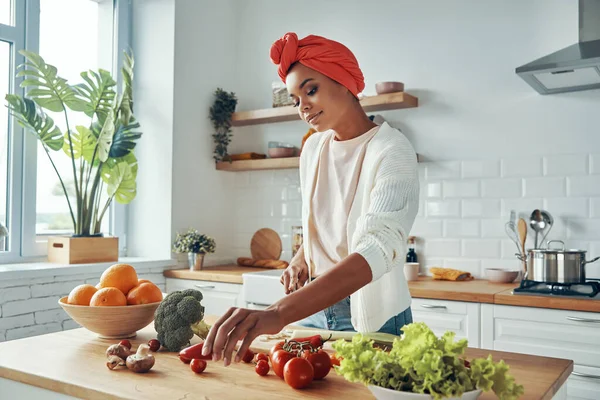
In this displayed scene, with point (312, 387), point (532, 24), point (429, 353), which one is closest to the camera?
point (429, 353)

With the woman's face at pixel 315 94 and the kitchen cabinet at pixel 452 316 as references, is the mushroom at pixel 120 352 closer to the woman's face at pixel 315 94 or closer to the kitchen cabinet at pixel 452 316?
the woman's face at pixel 315 94

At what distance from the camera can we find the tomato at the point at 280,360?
141cm

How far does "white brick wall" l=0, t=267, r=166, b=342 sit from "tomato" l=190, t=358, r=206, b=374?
2.05 m

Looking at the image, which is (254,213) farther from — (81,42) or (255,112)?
Answer: (81,42)

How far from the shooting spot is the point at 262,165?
4.22m

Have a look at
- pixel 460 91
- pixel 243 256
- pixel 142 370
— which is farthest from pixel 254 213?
pixel 142 370

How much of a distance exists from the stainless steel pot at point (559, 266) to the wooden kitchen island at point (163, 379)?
53.5 inches

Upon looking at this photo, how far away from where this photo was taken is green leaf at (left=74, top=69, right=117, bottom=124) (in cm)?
369

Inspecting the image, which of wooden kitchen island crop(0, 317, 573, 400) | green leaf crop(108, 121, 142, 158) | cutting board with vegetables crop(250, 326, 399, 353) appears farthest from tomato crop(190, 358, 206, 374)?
green leaf crop(108, 121, 142, 158)

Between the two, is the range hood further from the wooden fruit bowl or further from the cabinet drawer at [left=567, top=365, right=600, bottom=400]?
the wooden fruit bowl

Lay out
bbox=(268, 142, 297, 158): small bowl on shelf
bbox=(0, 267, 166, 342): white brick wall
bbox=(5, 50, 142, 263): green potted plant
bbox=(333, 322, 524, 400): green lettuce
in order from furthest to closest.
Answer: bbox=(268, 142, 297, 158): small bowl on shelf, bbox=(5, 50, 142, 263): green potted plant, bbox=(0, 267, 166, 342): white brick wall, bbox=(333, 322, 524, 400): green lettuce

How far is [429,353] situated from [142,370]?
75cm

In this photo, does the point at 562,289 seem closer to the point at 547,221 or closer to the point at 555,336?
the point at 555,336

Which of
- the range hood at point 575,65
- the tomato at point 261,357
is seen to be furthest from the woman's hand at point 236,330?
the range hood at point 575,65
